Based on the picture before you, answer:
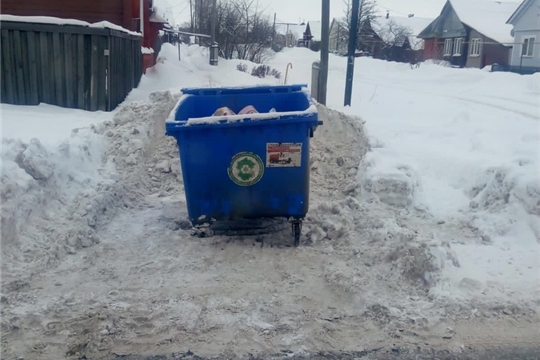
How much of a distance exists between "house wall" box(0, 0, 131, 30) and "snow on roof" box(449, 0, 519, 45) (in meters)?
38.3

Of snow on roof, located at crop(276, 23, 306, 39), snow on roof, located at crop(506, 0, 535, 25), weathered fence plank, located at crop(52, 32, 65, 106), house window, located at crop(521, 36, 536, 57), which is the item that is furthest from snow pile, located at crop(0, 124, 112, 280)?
snow on roof, located at crop(276, 23, 306, 39)

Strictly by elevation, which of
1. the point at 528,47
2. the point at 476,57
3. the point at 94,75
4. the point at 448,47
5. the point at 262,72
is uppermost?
the point at 448,47

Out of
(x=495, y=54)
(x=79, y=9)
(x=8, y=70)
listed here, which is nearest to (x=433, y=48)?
(x=495, y=54)

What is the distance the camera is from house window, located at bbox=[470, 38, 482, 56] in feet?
155

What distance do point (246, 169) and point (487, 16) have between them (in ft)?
169

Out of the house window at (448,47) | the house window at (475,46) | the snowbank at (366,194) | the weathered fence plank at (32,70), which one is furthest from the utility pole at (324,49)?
the house window at (448,47)

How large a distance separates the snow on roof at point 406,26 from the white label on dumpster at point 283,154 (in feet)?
185

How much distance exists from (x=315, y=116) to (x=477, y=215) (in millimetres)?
2062

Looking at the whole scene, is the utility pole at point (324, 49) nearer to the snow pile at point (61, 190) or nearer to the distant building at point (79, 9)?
the distant building at point (79, 9)

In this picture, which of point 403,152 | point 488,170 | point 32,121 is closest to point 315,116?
point 488,170

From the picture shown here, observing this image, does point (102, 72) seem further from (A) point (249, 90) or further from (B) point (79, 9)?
(B) point (79, 9)

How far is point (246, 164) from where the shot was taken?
5.04 m

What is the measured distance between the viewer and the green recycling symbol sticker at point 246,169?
5023 mm

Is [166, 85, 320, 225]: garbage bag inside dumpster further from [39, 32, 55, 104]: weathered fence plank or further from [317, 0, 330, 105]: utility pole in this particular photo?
[317, 0, 330, 105]: utility pole
